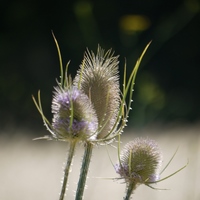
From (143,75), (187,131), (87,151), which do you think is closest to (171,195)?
(187,131)

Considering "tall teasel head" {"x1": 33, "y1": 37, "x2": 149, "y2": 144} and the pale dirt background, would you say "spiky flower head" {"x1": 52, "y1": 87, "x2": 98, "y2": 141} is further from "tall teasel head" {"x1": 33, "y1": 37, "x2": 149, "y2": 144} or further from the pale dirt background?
the pale dirt background

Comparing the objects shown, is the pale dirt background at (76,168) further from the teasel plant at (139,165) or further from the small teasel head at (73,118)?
the small teasel head at (73,118)

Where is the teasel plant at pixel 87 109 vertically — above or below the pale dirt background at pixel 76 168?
below

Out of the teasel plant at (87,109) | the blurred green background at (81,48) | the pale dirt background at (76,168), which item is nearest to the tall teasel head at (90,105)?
the teasel plant at (87,109)

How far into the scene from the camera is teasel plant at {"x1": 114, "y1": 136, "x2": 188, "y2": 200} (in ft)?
3.70

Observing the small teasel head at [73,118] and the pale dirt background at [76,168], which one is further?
the pale dirt background at [76,168]

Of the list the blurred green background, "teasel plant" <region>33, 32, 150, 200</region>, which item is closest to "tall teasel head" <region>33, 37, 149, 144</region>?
"teasel plant" <region>33, 32, 150, 200</region>

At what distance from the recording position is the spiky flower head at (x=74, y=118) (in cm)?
101

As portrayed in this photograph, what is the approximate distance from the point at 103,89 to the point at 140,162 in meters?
0.15

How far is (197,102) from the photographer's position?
12.2 ft

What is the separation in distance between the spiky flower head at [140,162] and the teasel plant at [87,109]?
0.21 ft

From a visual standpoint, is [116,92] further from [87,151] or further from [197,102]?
[197,102]

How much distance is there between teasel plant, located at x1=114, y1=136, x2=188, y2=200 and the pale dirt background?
5.20 ft

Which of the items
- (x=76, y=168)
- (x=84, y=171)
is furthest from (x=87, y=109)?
(x=76, y=168)
